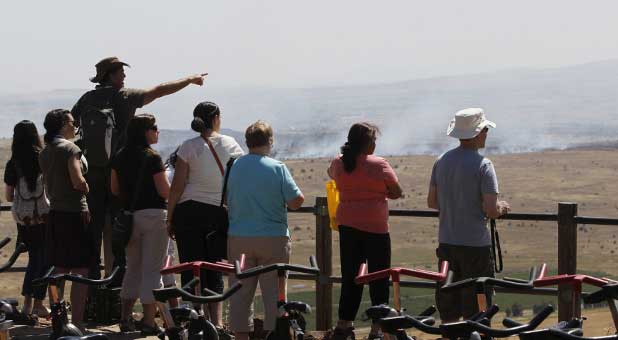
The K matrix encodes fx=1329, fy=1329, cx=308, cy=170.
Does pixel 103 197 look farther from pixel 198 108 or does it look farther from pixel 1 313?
pixel 1 313

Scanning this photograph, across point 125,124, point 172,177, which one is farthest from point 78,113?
point 172,177

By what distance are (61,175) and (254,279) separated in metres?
1.79

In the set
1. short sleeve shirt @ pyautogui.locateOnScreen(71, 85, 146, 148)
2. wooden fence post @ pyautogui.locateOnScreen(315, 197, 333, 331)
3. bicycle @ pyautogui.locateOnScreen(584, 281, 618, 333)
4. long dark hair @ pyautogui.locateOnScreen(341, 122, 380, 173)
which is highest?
short sleeve shirt @ pyautogui.locateOnScreen(71, 85, 146, 148)

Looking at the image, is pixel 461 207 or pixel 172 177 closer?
pixel 461 207

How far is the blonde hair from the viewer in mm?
7797

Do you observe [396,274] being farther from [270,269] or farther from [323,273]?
[323,273]

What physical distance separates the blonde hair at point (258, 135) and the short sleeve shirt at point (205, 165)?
57 centimetres

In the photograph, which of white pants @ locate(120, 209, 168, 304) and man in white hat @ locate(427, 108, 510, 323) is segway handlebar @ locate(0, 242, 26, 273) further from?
man in white hat @ locate(427, 108, 510, 323)

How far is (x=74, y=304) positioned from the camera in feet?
28.8

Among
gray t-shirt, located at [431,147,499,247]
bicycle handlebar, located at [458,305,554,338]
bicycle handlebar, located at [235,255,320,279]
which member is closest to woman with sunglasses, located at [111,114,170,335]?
gray t-shirt, located at [431,147,499,247]

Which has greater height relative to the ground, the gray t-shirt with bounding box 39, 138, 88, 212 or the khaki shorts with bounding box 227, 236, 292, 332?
the gray t-shirt with bounding box 39, 138, 88, 212

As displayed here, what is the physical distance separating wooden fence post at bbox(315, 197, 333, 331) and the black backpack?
6.01 feet

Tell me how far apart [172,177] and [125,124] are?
84 cm

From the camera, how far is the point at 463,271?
762 centimetres
